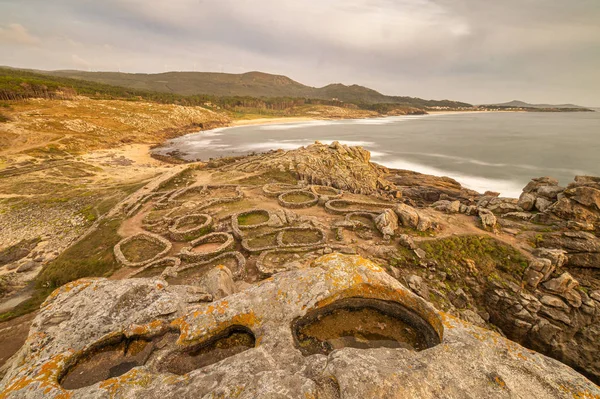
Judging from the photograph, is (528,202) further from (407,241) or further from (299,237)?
(299,237)

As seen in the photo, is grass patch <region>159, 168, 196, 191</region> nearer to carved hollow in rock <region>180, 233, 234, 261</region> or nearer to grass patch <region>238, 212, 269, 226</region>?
grass patch <region>238, 212, 269, 226</region>

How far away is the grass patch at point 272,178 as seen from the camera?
112 feet

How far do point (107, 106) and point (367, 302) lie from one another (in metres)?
103

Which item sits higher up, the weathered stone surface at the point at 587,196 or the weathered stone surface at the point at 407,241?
the weathered stone surface at the point at 587,196

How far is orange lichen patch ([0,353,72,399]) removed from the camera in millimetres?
4243

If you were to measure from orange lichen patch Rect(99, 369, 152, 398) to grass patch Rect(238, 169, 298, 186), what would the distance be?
29.2m

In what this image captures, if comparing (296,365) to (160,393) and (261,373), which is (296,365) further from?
(160,393)

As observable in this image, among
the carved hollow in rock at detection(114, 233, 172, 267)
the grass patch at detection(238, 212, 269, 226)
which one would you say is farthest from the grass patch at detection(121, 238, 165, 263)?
the grass patch at detection(238, 212, 269, 226)

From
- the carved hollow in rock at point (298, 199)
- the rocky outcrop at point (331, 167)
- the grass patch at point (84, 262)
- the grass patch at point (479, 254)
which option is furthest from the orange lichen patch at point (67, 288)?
the rocky outcrop at point (331, 167)

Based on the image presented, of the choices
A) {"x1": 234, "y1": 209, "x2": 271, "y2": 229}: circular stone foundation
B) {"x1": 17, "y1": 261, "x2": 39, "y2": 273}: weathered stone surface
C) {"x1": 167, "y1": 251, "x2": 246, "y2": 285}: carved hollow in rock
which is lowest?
{"x1": 17, "y1": 261, "x2": 39, "y2": 273}: weathered stone surface

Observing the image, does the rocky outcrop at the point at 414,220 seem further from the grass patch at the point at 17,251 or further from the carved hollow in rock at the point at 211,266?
the grass patch at the point at 17,251

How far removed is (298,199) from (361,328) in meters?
22.8

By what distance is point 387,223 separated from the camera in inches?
839

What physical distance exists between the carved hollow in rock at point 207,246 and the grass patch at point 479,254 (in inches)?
593
